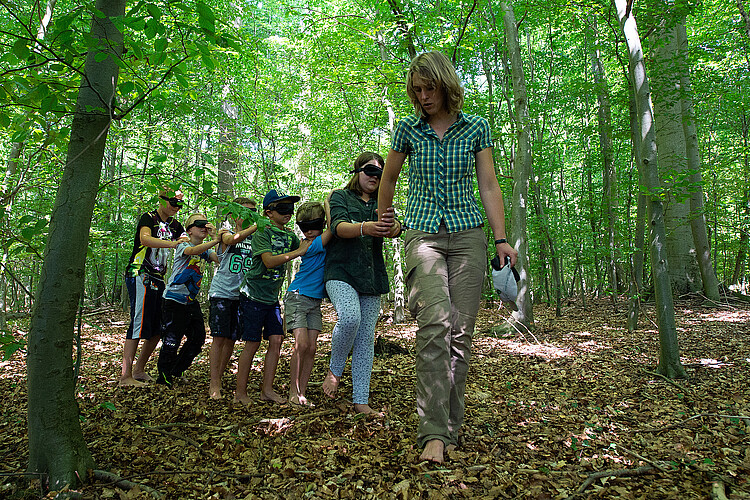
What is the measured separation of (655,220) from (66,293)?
455cm

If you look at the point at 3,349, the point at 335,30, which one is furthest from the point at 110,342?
the point at 335,30

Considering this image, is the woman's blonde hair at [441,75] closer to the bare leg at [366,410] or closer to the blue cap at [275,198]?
the blue cap at [275,198]

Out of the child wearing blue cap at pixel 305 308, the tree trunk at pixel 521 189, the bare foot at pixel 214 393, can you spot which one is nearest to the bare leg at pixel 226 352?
the bare foot at pixel 214 393

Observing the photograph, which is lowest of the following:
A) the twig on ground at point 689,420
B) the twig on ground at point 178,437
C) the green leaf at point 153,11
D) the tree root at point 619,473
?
the twig on ground at point 178,437

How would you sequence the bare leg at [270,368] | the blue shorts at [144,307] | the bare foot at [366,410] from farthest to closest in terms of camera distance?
the blue shorts at [144,307] < the bare leg at [270,368] < the bare foot at [366,410]

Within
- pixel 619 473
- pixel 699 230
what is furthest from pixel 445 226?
pixel 699 230

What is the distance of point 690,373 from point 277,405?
377cm

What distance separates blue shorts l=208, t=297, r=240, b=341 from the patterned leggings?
1.07 metres

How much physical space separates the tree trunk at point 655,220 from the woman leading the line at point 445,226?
2183 millimetres

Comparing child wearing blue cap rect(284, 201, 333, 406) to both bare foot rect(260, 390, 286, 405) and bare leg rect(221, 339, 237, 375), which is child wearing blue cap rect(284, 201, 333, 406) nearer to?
bare foot rect(260, 390, 286, 405)

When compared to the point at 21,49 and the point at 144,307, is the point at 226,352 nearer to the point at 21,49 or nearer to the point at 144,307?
the point at 144,307

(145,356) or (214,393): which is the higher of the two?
(145,356)

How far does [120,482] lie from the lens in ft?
6.96

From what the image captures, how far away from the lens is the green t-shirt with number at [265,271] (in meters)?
3.60
